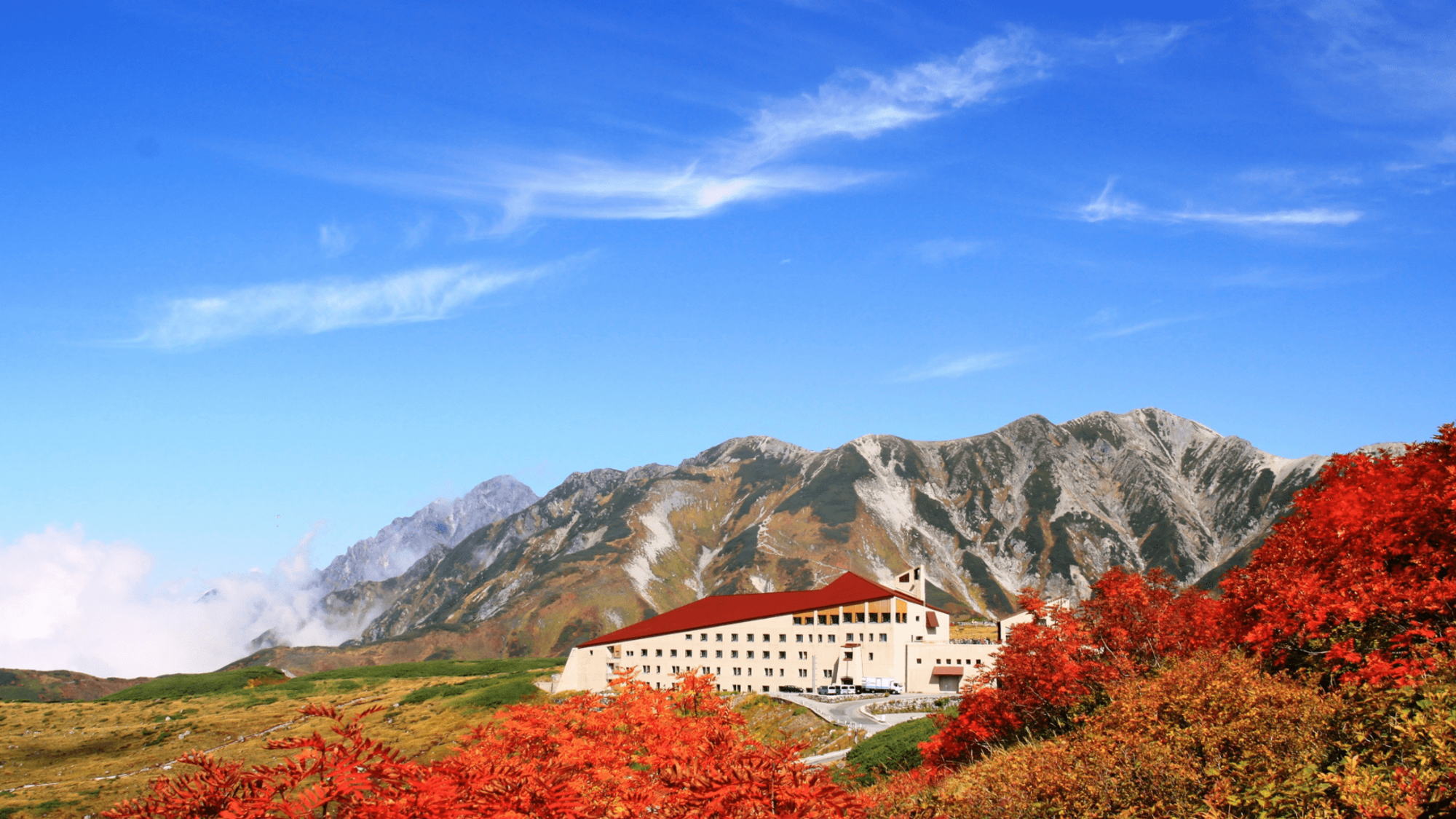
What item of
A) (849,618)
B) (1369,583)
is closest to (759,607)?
(849,618)

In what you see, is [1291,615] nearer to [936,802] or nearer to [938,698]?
[936,802]

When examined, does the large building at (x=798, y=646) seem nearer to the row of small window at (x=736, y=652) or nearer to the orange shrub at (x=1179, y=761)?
the row of small window at (x=736, y=652)

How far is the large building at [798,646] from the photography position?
109 metres

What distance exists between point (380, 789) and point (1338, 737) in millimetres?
19485

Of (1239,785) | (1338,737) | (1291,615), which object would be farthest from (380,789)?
(1291,615)

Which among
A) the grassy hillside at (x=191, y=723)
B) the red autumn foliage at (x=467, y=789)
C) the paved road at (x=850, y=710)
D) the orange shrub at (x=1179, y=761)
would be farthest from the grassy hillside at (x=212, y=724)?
the red autumn foliage at (x=467, y=789)

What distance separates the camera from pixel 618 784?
28.3 meters

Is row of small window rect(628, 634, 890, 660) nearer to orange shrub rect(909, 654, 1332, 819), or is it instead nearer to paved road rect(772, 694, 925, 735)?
paved road rect(772, 694, 925, 735)

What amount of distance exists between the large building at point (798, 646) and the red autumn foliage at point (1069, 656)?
6561 cm

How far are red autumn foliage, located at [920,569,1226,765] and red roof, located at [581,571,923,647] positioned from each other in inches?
2798

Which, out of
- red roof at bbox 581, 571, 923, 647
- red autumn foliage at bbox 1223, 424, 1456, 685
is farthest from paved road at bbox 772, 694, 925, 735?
red autumn foliage at bbox 1223, 424, 1456, 685

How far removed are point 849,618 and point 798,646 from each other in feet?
22.9

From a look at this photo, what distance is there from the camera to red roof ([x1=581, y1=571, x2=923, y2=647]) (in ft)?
372

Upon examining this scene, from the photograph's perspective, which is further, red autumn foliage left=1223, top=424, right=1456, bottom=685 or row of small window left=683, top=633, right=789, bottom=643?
row of small window left=683, top=633, right=789, bottom=643
